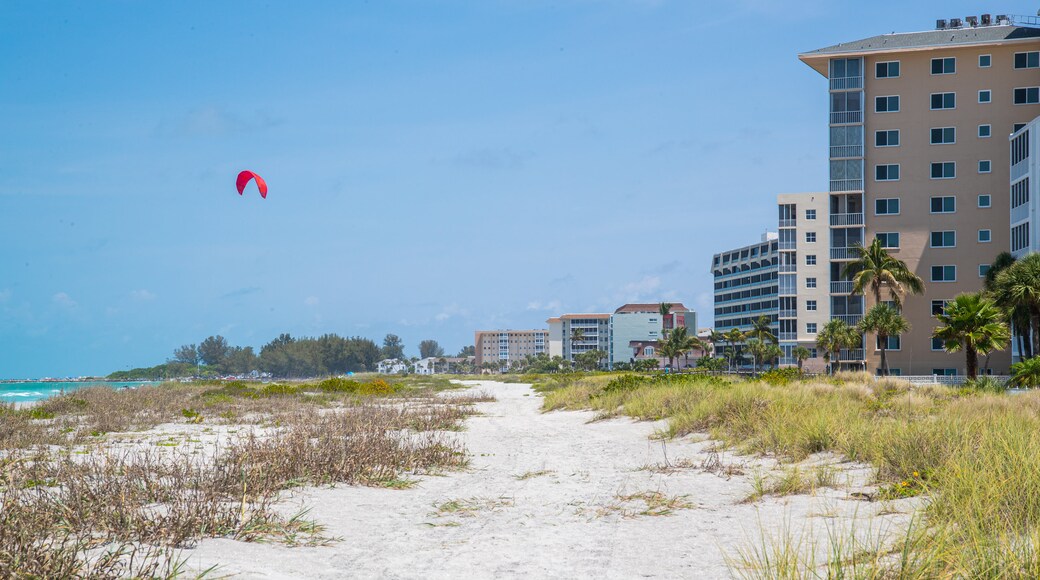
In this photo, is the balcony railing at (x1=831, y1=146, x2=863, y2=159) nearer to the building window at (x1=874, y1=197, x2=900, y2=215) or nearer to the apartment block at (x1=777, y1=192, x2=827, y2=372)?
the building window at (x1=874, y1=197, x2=900, y2=215)

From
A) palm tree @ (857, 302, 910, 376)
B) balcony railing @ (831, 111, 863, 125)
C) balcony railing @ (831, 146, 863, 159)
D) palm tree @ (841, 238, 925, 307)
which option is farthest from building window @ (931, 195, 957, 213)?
palm tree @ (857, 302, 910, 376)

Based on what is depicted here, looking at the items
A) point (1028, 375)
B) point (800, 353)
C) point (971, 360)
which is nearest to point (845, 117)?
point (971, 360)

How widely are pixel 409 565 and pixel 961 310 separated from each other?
42.3 metres

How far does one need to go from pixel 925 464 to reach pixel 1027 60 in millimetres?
65043

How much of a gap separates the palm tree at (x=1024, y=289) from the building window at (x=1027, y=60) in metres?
26.5

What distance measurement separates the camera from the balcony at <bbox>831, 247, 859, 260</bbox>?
224 ft

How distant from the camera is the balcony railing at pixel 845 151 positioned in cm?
6588

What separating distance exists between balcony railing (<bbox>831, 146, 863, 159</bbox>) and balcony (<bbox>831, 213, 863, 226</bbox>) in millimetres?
4829

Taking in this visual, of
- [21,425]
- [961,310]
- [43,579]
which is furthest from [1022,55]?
[43,579]

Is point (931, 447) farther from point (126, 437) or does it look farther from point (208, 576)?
point (126, 437)

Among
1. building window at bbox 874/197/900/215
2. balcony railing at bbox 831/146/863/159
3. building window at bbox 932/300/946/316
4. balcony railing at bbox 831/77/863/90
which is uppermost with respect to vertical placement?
balcony railing at bbox 831/77/863/90

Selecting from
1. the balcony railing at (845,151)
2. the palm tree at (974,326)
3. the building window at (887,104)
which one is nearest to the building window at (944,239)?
the balcony railing at (845,151)

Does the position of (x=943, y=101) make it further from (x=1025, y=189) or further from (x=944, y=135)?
(x=1025, y=189)

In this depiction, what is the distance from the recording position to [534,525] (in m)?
8.93
